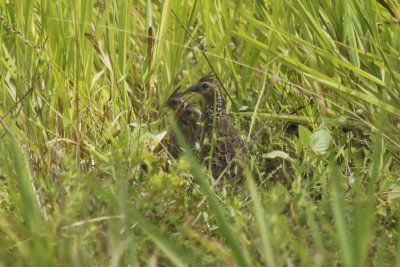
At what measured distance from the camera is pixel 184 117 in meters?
4.76

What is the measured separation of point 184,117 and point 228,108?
0.51 m

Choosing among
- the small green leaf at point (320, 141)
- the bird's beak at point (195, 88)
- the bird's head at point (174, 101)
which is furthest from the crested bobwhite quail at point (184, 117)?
the small green leaf at point (320, 141)

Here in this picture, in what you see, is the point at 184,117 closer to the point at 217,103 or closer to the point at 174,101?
the point at 174,101

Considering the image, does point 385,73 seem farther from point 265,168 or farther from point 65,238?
point 65,238

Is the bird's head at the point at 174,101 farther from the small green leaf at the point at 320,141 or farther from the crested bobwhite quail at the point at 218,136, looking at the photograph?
the small green leaf at the point at 320,141

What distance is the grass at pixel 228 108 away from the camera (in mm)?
2324

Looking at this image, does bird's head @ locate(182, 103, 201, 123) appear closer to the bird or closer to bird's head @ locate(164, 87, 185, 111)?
the bird

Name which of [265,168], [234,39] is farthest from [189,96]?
[265,168]

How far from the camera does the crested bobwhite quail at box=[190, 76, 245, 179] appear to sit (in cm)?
359

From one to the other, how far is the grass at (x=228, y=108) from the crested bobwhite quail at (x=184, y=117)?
3.1 inches

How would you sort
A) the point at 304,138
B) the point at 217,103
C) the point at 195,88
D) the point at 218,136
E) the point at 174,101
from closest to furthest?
the point at 304,138, the point at 218,136, the point at 217,103, the point at 195,88, the point at 174,101

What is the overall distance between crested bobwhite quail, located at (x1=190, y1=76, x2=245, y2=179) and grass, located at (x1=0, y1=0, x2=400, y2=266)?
0.33 feet

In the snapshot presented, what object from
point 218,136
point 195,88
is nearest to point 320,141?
point 218,136

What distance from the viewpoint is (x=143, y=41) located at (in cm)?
517
